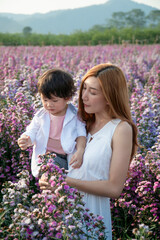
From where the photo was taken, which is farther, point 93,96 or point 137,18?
point 137,18

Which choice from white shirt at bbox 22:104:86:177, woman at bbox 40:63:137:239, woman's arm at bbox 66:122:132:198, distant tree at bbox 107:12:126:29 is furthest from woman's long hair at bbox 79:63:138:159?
distant tree at bbox 107:12:126:29

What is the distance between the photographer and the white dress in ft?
7.45

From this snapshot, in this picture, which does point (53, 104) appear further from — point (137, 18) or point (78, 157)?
point (137, 18)

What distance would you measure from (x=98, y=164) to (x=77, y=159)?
17 cm

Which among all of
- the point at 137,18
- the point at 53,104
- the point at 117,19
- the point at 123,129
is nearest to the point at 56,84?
→ the point at 53,104

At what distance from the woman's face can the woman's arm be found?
233mm

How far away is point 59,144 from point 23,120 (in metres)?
1.16

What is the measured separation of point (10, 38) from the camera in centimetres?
2520

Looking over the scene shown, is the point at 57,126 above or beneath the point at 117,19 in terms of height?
beneath

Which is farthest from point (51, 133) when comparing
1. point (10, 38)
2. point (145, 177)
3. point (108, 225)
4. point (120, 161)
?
point (10, 38)

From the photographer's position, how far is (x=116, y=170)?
7.14 ft

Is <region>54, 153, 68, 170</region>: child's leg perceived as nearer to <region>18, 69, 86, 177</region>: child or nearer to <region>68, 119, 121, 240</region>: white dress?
<region>18, 69, 86, 177</region>: child

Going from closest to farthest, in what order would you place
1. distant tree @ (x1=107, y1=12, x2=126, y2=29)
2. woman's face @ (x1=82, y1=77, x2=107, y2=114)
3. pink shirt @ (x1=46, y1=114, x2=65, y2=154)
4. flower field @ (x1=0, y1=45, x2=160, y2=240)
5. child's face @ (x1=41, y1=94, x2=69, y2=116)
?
flower field @ (x1=0, y1=45, x2=160, y2=240) < woman's face @ (x1=82, y1=77, x2=107, y2=114) < child's face @ (x1=41, y1=94, x2=69, y2=116) < pink shirt @ (x1=46, y1=114, x2=65, y2=154) < distant tree @ (x1=107, y1=12, x2=126, y2=29)

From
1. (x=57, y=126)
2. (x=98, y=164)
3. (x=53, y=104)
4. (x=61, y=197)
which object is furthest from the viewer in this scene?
(x=57, y=126)
